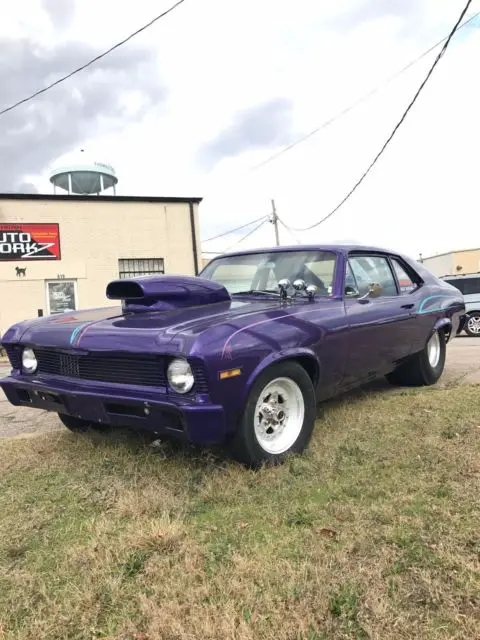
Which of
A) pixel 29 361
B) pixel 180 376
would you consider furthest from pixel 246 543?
pixel 29 361

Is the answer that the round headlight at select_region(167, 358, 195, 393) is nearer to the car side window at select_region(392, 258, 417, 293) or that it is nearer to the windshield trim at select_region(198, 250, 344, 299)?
the windshield trim at select_region(198, 250, 344, 299)

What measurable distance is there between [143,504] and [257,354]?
3.31ft

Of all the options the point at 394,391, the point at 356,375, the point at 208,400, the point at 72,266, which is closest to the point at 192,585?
→ the point at 208,400

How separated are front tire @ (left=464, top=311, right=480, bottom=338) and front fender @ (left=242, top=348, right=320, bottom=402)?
11477mm

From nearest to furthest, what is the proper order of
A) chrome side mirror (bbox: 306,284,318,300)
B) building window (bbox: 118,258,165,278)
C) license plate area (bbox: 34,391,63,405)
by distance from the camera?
license plate area (bbox: 34,391,63,405) < chrome side mirror (bbox: 306,284,318,300) < building window (bbox: 118,258,165,278)

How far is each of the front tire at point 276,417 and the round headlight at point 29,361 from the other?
1.58 m

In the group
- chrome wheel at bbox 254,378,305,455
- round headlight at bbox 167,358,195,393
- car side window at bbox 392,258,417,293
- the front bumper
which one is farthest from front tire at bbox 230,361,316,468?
car side window at bbox 392,258,417,293

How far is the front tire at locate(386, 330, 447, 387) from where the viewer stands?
17.9 feet

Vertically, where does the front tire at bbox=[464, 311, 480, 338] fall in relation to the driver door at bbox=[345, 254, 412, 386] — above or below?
below

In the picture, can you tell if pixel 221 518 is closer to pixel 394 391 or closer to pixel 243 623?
pixel 243 623

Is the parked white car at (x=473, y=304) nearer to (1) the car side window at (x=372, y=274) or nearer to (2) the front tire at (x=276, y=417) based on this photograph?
(1) the car side window at (x=372, y=274)

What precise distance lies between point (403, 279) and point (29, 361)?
3.54 m

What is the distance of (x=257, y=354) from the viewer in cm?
304

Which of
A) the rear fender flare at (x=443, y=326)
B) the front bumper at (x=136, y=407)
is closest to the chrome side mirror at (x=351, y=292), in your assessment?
the rear fender flare at (x=443, y=326)
